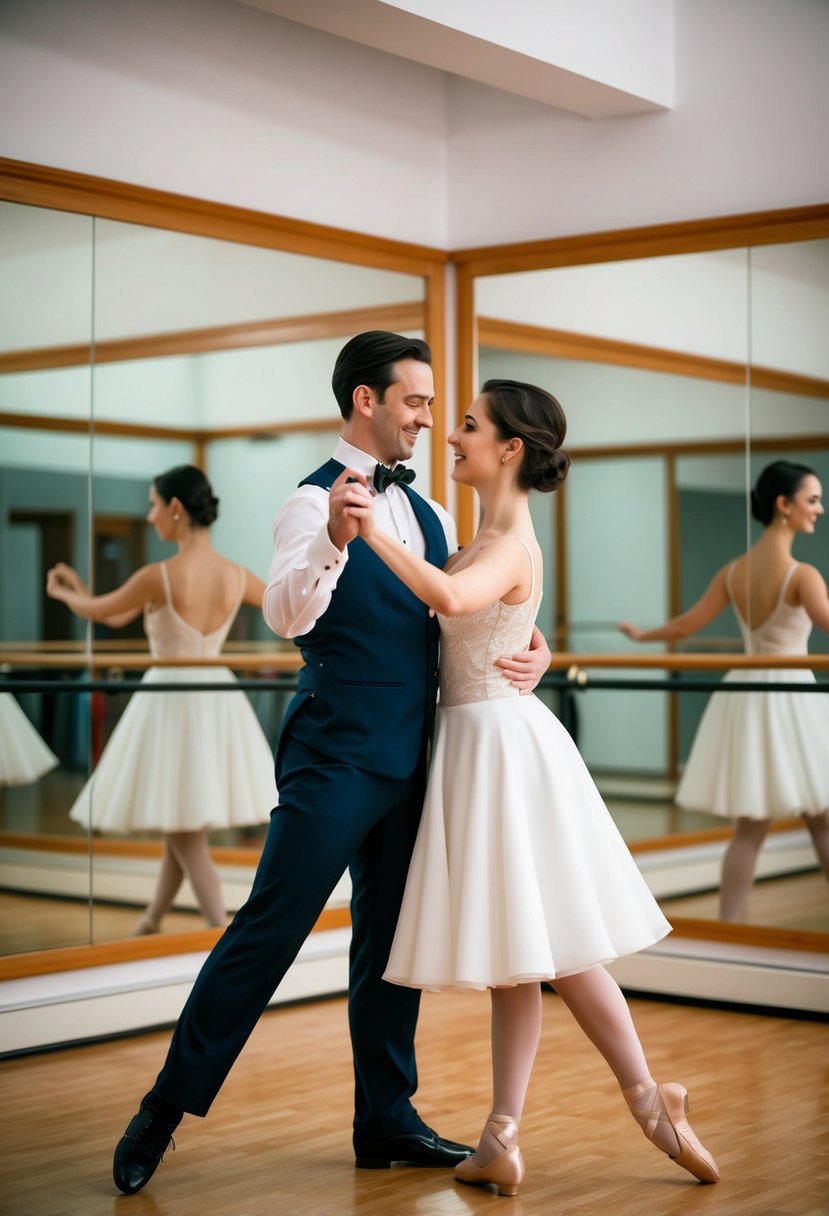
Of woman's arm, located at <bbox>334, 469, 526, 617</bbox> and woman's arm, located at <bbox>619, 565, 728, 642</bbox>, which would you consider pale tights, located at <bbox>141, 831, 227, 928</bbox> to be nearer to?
woman's arm, located at <bbox>619, 565, 728, 642</bbox>

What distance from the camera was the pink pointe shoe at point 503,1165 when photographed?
296 centimetres

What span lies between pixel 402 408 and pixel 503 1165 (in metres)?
1.46

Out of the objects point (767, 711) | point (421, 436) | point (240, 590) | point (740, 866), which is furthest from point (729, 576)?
point (240, 590)

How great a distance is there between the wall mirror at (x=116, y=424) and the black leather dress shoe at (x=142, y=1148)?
1.22m

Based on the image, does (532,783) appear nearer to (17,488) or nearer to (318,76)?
(17,488)

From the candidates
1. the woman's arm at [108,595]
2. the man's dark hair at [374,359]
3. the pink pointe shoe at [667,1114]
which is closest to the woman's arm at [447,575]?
the man's dark hair at [374,359]

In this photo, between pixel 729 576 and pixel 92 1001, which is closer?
pixel 92 1001

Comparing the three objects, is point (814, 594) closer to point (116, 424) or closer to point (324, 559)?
point (116, 424)

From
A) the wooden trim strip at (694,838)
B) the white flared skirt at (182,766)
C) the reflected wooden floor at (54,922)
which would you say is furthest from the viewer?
the wooden trim strip at (694,838)

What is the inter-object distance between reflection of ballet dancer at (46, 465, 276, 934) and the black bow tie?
1.50 metres

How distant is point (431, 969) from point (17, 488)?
1.85 meters

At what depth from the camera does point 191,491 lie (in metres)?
4.46

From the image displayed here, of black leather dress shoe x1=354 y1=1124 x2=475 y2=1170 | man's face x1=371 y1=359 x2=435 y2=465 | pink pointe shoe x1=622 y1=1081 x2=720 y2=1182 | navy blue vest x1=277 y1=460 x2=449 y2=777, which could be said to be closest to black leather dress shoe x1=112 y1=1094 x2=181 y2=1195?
black leather dress shoe x1=354 y1=1124 x2=475 y2=1170

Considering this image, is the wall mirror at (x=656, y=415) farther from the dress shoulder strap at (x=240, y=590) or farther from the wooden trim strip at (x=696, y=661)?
the dress shoulder strap at (x=240, y=590)
